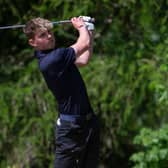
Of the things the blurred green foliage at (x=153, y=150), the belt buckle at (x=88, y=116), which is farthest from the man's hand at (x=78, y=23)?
the blurred green foliage at (x=153, y=150)

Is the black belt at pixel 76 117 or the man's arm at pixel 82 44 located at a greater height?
the man's arm at pixel 82 44

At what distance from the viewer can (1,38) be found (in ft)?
21.8

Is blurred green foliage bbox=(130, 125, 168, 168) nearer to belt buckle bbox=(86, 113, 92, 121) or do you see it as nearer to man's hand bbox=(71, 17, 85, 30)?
belt buckle bbox=(86, 113, 92, 121)

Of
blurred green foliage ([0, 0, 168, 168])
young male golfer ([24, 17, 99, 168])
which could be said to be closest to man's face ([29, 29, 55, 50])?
young male golfer ([24, 17, 99, 168])

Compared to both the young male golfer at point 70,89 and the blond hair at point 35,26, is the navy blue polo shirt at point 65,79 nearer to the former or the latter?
the young male golfer at point 70,89

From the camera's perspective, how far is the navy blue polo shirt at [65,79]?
4246mm

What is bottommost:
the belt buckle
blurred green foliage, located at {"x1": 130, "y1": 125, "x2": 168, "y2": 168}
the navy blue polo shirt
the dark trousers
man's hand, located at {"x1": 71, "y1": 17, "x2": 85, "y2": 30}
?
blurred green foliage, located at {"x1": 130, "y1": 125, "x2": 168, "y2": 168}

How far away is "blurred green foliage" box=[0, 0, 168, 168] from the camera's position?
6176mm

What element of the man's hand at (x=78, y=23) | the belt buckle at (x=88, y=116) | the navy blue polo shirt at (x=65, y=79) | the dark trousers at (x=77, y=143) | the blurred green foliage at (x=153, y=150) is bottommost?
the blurred green foliage at (x=153, y=150)

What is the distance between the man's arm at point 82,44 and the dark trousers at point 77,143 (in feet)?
1.26

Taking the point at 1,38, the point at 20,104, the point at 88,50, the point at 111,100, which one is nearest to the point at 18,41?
the point at 1,38

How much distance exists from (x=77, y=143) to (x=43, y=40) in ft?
2.26

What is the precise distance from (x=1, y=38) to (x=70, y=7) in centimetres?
80

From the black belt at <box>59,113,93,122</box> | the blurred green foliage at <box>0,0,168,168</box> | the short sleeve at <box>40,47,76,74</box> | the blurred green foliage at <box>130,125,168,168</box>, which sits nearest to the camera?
the short sleeve at <box>40,47,76,74</box>
